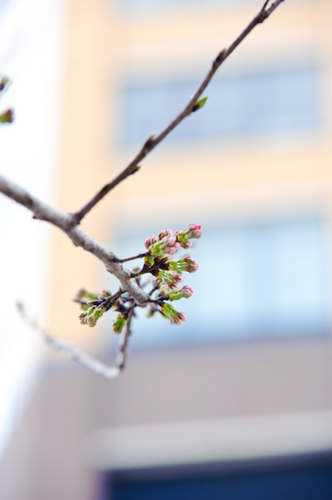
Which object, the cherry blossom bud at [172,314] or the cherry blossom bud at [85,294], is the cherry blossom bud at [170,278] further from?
the cherry blossom bud at [85,294]

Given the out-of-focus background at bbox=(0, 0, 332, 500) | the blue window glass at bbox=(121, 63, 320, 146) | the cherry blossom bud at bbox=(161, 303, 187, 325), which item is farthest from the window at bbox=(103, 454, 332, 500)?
the cherry blossom bud at bbox=(161, 303, 187, 325)

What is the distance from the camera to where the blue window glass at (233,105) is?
365 inches

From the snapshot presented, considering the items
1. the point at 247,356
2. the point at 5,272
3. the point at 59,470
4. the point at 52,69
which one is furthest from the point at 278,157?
the point at 59,470

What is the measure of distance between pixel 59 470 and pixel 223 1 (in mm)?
7823

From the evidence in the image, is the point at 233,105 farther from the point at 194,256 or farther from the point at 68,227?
the point at 68,227

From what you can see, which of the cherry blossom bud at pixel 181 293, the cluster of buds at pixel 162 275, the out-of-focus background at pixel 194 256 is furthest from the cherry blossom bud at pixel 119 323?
the out-of-focus background at pixel 194 256

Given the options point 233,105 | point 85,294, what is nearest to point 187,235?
point 85,294

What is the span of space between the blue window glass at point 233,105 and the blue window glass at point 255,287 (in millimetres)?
1638

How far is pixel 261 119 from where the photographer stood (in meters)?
9.35

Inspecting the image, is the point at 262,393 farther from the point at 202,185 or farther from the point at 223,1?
the point at 223,1

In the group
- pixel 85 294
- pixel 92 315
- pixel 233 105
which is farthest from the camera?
pixel 233 105

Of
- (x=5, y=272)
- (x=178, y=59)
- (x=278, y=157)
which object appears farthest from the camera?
(x=178, y=59)

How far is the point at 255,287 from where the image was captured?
8.58 m

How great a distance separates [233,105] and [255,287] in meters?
3.04
